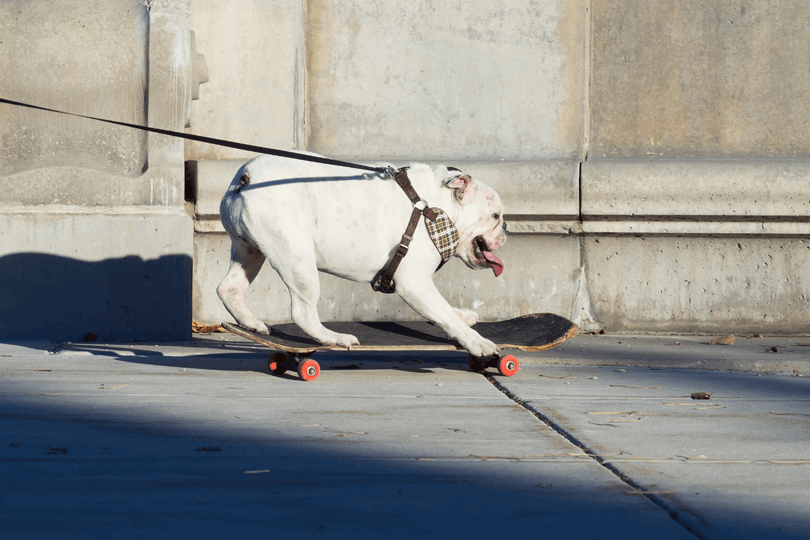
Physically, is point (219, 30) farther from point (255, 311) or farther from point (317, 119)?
point (255, 311)

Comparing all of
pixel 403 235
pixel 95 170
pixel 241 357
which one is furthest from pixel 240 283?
pixel 95 170

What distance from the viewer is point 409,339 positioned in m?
4.36

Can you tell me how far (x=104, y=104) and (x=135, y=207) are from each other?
2.44 ft

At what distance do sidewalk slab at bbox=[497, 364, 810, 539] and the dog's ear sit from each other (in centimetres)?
98

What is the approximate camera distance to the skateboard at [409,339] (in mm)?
4027

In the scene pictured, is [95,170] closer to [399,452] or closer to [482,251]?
[482,251]

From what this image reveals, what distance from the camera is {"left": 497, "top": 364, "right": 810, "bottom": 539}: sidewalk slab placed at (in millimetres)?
2068

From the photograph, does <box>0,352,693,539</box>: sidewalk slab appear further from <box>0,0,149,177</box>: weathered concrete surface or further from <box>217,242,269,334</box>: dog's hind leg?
<box>0,0,149,177</box>: weathered concrete surface

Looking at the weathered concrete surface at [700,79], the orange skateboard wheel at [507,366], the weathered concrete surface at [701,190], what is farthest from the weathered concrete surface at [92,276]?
the weathered concrete surface at [700,79]

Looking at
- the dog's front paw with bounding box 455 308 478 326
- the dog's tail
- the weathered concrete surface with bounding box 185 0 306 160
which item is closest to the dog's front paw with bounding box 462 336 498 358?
the dog's front paw with bounding box 455 308 478 326

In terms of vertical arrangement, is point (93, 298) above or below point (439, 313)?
above

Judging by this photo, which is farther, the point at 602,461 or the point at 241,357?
the point at 241,357

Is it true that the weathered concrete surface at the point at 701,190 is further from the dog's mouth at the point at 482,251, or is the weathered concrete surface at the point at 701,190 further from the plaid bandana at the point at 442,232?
the plaid bandana at the point at 442,232

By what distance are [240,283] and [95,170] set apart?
1.99 meters
